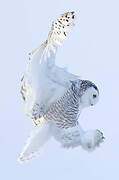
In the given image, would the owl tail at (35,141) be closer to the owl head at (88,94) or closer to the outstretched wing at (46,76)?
the outstretched wing at (46,76)

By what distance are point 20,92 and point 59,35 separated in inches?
15.5

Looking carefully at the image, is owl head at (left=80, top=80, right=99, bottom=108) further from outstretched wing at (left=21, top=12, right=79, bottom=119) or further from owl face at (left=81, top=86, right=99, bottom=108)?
outstretched wing at (left=21, top=12, right=79, bottom=119)

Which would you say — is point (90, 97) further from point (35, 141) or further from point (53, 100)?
point (35, 141)

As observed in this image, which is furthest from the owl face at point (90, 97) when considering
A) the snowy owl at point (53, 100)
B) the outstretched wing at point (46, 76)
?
the outstretched wing at point (46, 76)

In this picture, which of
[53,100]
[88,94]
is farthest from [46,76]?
[88,94]

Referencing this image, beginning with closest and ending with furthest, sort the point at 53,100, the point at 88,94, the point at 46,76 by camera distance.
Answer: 1. the point at 46,76
2. the point at 53,100
3. the point at 88,94

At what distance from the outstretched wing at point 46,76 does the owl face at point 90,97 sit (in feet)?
0.45

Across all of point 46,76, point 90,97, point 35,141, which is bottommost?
point 35,141

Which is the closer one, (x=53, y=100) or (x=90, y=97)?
(x=53, y=100)

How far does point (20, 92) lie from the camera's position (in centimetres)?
354

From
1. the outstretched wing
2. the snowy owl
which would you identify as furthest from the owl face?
the outstretched wing

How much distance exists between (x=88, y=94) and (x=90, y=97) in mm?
21

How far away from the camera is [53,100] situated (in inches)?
142

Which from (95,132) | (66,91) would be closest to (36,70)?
(66,91)
